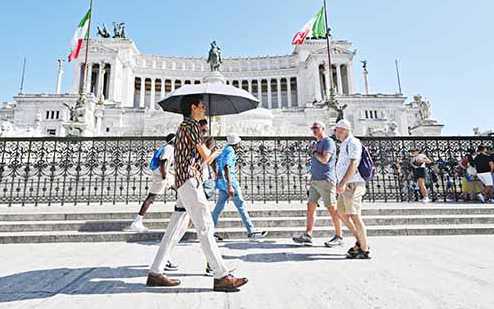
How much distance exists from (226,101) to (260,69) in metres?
68.4

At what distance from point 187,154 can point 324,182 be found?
104 inches

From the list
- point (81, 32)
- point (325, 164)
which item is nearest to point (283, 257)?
A: point (325, 164)

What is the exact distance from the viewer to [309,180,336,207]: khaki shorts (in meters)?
4.50

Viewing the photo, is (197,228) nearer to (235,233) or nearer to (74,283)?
(74,283)

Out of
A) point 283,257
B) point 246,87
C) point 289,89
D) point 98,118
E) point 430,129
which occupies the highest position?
point 246,87

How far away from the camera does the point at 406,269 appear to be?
10.6ft

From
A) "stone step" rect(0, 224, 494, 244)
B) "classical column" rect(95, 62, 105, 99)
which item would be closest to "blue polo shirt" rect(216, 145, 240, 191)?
"stone step" rect(0, 224, 494, 244)

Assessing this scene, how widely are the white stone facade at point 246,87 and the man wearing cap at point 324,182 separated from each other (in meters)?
19.0

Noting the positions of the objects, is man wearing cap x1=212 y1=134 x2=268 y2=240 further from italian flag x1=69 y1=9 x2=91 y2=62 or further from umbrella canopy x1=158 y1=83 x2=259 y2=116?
italian flag x1=69 y1=9 x2=91 y2=62

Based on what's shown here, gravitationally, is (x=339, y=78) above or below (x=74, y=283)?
above

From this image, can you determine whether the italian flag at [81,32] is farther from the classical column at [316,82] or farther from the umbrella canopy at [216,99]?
the classical column at [316,82]

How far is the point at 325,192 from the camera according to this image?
14.8 feet

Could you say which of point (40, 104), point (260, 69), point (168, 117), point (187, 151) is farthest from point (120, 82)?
point (187, 151)

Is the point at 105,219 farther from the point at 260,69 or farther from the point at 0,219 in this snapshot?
the point at 260,69
